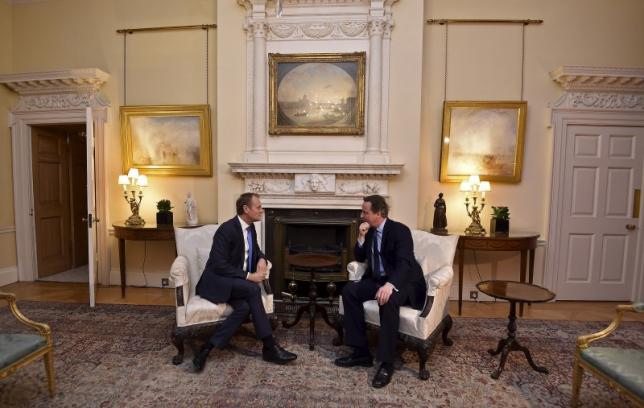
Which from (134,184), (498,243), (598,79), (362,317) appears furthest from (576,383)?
(134,184)

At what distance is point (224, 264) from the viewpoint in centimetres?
284

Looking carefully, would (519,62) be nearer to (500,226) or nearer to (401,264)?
(500,226)

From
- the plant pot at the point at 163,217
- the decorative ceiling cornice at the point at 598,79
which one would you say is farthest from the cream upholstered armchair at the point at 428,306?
the decorative ceiling cornice at the point at 598,79

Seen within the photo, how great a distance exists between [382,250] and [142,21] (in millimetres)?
4487

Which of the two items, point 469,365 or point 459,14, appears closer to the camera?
point 469,365

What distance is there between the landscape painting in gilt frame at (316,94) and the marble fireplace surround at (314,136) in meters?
0.09

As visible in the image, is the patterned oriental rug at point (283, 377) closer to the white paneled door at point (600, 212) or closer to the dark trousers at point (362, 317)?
the dark trousers at point (362, 317)

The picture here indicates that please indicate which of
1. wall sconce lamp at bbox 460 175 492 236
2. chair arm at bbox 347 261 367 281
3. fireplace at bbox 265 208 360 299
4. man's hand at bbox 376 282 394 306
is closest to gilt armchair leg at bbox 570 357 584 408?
man's hand at bbox 376 282 394 306

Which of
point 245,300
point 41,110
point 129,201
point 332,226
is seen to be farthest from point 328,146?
point 41,110

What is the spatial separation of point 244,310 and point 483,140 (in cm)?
351

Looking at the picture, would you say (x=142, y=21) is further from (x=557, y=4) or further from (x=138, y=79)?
(x=557, y=4)

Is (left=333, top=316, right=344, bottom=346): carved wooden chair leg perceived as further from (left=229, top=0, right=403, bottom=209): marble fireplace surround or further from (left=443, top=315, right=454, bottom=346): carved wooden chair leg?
(left=229, top=0, right=403, bottom=209): marble fireplace surround

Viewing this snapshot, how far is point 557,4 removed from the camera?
4.34 m

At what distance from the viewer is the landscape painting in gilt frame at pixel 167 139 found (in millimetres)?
4699
